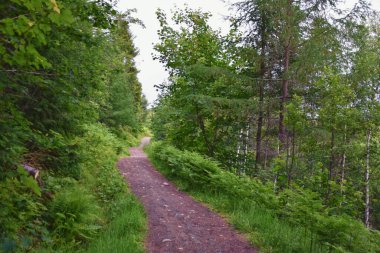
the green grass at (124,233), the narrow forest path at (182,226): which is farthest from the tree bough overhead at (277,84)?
the green grass at (124,233)

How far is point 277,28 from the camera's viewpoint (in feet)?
38.1

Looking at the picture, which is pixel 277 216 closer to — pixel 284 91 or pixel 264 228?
pixel 264 228

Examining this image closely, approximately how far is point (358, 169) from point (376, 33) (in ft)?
32.5

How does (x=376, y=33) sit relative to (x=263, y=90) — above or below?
above

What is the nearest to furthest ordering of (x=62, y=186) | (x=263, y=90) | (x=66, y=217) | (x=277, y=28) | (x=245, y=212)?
(x=66, y=217)
(x=62, y=186)
(x=245, y=212)
(x=277, y=28)
(x=263, y=90)

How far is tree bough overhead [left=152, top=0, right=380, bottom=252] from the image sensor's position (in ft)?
34.3

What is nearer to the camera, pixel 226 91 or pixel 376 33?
pixel 226 91

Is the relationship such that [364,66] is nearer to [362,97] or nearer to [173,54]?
[362,97]

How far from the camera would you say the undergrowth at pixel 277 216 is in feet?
17.1

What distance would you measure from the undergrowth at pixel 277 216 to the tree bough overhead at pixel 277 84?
55 centimetres

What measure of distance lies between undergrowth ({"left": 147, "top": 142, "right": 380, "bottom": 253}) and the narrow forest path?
0.37 metres

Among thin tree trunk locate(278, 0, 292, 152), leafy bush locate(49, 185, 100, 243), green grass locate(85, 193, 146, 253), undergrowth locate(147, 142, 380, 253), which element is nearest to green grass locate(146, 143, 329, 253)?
undergrowth locate(147, 142, 380, 253)

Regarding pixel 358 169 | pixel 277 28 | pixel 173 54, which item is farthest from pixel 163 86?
pixel 358 169

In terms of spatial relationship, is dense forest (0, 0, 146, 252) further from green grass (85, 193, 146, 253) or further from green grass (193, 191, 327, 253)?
green grass (193, 191, 327, 253)
